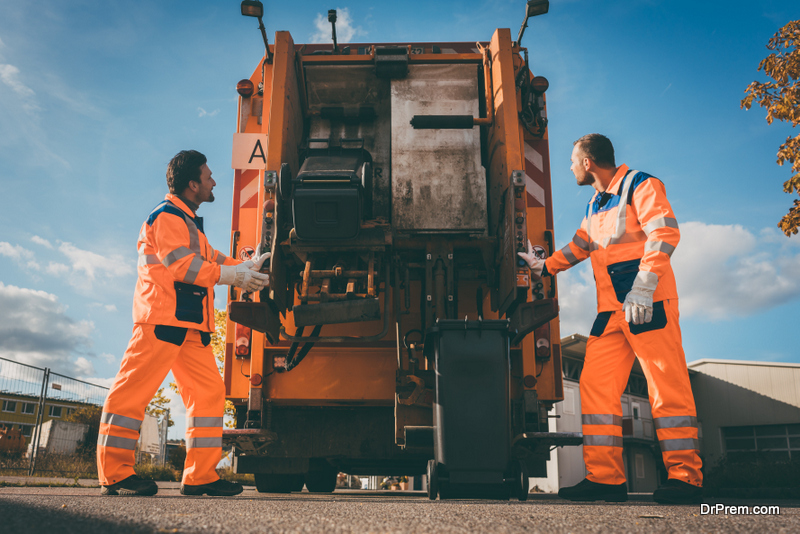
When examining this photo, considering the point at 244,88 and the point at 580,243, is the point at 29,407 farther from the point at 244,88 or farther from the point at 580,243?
the point at 580,243

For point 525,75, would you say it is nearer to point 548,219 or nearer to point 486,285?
point 548,219

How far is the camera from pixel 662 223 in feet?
9.37

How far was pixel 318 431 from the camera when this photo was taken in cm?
384

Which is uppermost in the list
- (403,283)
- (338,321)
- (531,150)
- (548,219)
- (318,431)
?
(531,150)

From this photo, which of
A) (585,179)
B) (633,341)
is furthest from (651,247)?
(585,179)

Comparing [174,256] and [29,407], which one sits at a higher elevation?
[174,256]

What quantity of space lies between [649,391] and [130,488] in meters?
2.62

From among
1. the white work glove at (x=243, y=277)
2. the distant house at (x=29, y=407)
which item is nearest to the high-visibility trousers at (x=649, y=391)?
the white work glove at (x=243, y=277)

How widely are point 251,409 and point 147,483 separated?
82 centimetres

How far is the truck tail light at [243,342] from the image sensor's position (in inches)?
149

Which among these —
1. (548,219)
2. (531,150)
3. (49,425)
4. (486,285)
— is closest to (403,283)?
(486,285)

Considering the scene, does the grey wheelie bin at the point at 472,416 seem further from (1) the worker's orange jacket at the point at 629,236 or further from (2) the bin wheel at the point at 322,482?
(2) the bin wheel at the point at 322,482

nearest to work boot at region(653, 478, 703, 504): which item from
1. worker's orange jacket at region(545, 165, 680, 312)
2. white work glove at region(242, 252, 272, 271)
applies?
worker's orange jacket at region(545, 165, 680, 312)

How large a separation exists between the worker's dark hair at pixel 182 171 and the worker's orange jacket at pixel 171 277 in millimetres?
245
